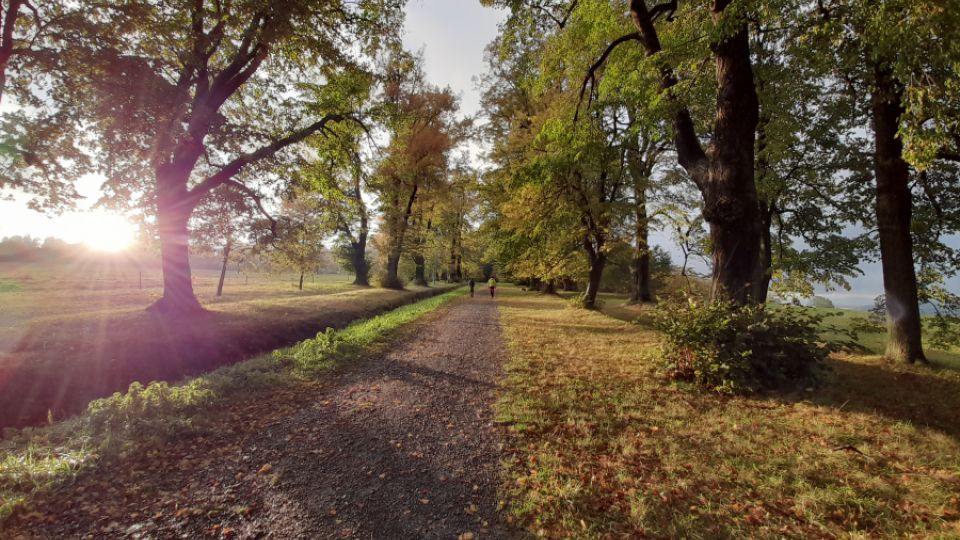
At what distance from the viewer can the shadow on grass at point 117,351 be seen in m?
6.01

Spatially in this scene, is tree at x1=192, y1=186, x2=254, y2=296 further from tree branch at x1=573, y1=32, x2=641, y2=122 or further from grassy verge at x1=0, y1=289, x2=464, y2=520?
tree branch at x1=573, y1=32, x2=641, y2=122

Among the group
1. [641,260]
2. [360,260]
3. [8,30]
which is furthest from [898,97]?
[360,260]

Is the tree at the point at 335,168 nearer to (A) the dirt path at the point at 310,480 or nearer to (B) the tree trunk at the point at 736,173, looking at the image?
(A) the dirt path at the point at 310,480

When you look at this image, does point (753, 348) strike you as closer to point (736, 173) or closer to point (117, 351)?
point (736, 173)

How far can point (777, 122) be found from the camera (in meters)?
9.40

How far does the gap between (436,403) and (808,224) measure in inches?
505

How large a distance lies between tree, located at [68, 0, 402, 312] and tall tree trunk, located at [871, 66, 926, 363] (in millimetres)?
12749

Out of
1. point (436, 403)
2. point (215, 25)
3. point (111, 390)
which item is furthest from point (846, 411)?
point (215, 25)

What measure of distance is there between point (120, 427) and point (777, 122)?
14.3 metres

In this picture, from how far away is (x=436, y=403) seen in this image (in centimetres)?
530

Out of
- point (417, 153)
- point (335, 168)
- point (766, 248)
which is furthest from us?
point (417, 153)

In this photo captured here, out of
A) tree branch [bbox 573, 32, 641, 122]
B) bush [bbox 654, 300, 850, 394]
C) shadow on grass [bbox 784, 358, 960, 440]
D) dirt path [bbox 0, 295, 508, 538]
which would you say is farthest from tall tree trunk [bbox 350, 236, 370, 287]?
shadow on grass [bbox 784, 358, 960, 440]

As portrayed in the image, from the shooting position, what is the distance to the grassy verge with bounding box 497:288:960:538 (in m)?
2.72

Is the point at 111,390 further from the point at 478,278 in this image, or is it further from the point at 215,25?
the point at 478,278
